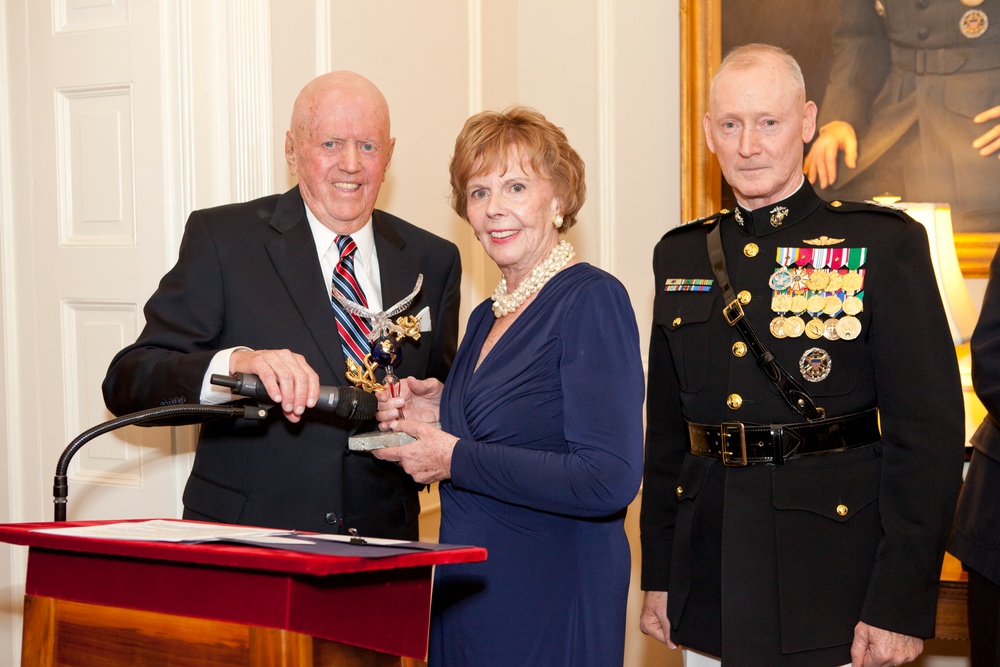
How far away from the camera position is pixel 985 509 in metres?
2.11

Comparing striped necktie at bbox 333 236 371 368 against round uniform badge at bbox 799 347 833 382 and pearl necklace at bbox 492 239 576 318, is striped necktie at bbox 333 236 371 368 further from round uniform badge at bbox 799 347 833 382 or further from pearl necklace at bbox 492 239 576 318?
round uniform badge at bbox 799 347 833 382

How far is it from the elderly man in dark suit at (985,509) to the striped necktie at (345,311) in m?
1.32

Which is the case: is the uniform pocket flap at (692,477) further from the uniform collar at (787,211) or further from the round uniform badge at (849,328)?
the uniform collar at (787,211)

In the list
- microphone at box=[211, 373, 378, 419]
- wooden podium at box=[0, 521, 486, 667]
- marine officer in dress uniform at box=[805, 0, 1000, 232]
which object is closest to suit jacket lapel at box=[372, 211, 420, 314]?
microphone at box=[211, 373, 378, 419]

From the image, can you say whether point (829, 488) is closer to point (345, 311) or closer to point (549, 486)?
point (549, 486)

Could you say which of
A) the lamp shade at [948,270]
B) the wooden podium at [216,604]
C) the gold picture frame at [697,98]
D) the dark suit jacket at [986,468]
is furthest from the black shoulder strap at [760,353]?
the gold picture frame at [697,98]

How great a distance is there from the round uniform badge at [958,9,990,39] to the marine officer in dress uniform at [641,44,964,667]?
1.65 meters

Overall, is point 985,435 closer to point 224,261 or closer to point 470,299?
point 224,261

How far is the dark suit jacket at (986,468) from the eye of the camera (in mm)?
2064

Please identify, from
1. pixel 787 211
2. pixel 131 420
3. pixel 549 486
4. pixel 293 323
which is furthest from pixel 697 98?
pixel 131 420

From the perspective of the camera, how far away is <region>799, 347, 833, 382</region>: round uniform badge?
2088 mm

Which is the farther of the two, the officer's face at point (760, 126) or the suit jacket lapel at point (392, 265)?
the suit jacket lapel at point (392, 265)

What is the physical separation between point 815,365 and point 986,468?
435 millimetres

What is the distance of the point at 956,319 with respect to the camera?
3.15 m
